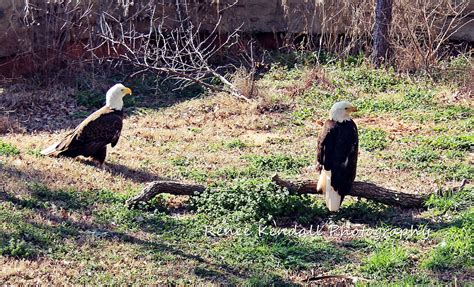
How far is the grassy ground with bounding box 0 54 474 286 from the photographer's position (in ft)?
23.8

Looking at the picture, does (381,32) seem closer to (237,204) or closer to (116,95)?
(116,95)

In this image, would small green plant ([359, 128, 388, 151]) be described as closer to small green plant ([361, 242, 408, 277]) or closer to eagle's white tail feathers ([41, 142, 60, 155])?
small green plant ([361, 242, 408, 277])

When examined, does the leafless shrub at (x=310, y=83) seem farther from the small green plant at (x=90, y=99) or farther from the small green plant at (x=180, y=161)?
the small green plant at (x=180, y=161)

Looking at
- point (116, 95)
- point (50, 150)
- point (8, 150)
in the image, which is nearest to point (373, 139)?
point (116, 95)

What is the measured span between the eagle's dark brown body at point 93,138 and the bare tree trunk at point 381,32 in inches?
256

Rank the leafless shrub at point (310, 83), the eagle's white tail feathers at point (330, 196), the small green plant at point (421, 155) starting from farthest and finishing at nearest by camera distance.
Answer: the leafless shrub at point (310, 83)
the small green plant at point (421, 155)
the eagle's white tail feathers at point (330, 196)

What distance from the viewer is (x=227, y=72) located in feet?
51.9

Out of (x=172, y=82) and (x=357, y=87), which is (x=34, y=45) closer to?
(x=172, y=82)

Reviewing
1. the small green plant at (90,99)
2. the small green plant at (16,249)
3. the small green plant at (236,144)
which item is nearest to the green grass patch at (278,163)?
the small green plant at (236,144)

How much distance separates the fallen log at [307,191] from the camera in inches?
343

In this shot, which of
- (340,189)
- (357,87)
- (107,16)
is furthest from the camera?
(107,16)

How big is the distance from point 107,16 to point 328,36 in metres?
4.44

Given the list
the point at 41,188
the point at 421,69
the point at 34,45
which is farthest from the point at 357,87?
the point at 41,188

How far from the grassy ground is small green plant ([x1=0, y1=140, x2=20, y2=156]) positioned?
0.11 ft
